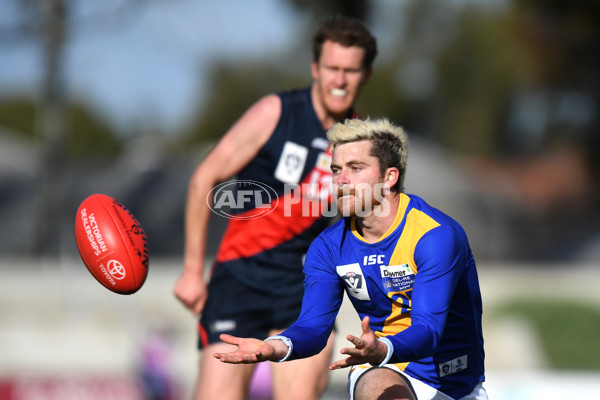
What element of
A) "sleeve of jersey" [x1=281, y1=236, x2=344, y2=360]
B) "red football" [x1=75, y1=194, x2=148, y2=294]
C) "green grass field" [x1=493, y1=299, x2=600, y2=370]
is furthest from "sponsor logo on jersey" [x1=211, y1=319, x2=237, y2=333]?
"green grass field" [x1=493, y1=299, x2=600, y2=370]

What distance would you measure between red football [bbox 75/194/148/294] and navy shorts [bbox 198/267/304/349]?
2.05 feet

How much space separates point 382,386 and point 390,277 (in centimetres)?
48

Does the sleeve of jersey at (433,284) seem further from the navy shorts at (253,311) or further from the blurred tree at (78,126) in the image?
the blurred tree at (78,126)

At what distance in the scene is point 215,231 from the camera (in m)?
17.1

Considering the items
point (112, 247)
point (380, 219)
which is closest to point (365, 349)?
point (380, 219)

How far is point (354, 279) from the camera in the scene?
3627mm

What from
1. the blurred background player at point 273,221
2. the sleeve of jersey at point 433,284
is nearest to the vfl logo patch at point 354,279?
the sleeve of jersey at point 433,284

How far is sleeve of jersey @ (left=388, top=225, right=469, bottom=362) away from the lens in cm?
319

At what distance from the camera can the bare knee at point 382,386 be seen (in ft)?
11.3

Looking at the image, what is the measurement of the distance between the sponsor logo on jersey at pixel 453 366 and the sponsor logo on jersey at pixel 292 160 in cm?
139

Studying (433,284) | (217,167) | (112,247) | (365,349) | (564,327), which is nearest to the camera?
(365,349)

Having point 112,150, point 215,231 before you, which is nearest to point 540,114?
point 215,231

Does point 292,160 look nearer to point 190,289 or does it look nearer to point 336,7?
point 190,289

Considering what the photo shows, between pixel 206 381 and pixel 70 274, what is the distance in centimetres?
959
